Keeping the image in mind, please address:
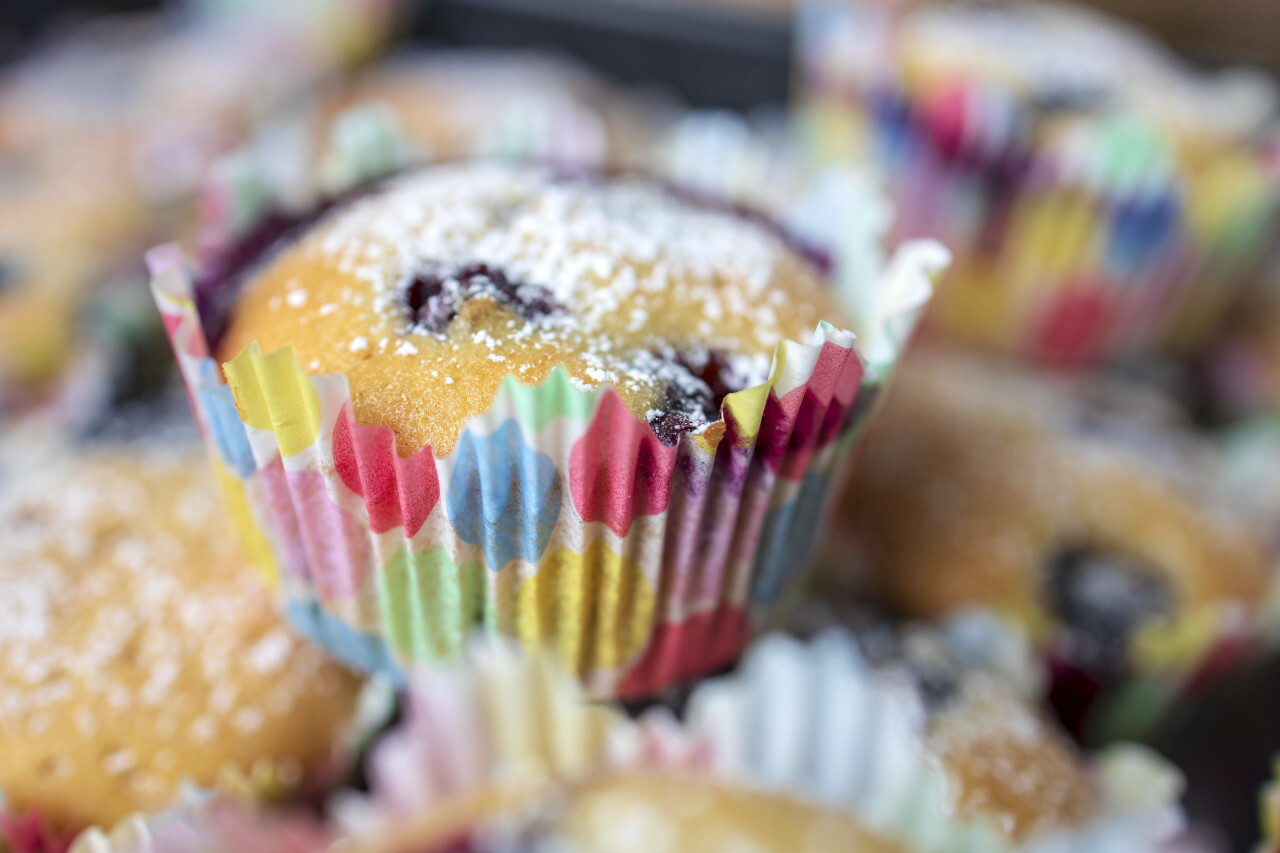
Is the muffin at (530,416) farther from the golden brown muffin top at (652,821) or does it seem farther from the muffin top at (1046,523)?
the muffin top at (1046,523)

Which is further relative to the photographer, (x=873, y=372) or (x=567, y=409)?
(x=873, y=372)

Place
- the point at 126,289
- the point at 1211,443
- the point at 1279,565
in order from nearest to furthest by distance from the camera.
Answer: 1. the point at 1279,565
2. the point at 126,289
3. the point at 1211,443

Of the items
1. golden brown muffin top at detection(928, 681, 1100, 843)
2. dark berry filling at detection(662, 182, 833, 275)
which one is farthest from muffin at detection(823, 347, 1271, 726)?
dark berry filling at detection(662, 182, 833, 275)

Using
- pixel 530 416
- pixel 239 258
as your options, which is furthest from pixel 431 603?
pixel 239 258

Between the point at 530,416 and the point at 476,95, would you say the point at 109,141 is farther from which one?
the point at 530,416

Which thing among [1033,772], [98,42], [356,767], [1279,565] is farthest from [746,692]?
[98,42]

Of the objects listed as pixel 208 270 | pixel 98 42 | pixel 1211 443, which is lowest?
pixel 1211 443

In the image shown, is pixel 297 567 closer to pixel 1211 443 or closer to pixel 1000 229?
pixel 1000 229

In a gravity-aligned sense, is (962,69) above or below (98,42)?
above
